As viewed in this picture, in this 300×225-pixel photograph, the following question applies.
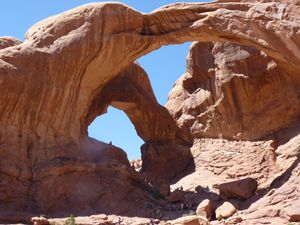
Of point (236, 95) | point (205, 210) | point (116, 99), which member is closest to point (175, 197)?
point (205, 210)

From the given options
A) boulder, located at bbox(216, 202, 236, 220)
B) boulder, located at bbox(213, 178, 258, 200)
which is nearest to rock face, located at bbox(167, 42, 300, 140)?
boulder, located at bbox(213, 178, 258, 200)

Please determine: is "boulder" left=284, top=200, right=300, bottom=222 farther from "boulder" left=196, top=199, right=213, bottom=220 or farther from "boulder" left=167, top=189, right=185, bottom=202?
"boulder" left=167, top=189, right=185, bottom=202

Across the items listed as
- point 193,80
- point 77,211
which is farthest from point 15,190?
point 193,80

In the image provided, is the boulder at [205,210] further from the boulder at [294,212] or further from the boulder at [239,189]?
the boulder at [294,212]

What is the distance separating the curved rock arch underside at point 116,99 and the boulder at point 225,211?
62 cm

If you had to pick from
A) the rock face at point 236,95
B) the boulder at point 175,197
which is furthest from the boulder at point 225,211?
the rock face at point 236,95

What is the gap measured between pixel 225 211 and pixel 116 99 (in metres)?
9.30

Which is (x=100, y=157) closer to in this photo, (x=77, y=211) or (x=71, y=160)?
(x=71, y=160)

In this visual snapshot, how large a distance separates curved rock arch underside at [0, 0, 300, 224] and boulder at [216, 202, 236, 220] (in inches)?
24.3

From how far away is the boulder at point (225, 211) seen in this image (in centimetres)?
1551

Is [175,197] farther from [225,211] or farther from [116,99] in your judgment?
[116,99]

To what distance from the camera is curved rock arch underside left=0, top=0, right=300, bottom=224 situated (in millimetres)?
16625

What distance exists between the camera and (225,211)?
615 inches

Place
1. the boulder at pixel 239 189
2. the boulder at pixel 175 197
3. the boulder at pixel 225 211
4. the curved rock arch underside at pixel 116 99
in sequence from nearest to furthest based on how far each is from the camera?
1. the boulder at pixel 225 211
2. the curved rock arch underside at pixel 116 99
3. the boulder at pixel 239 189
4. the boulder at pixel 175 197
